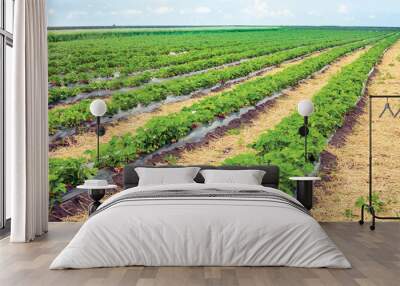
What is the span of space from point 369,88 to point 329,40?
909mm

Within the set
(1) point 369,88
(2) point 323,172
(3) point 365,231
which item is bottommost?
(3) point 365,231

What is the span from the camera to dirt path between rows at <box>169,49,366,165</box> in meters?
7.81

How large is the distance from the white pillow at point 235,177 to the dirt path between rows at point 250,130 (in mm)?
610

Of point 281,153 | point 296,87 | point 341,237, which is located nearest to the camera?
point 341,237

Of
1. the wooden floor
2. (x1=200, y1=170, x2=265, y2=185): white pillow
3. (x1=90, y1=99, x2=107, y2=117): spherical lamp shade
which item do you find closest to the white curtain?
the wooden floor

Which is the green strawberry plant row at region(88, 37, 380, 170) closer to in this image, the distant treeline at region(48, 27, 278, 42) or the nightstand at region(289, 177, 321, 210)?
the distant treeline at region(48, 27, 278, 42)

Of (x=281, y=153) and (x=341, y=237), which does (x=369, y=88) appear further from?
(x=341, y=237)

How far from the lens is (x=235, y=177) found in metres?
7.02

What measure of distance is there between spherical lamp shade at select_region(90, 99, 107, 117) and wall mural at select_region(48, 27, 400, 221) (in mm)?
359

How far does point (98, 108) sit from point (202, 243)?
11.2ft

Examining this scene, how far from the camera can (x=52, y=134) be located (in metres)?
7.87

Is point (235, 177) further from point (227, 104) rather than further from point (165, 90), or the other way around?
point (165, 90)

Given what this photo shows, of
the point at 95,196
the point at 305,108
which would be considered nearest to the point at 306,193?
the point at 305,108

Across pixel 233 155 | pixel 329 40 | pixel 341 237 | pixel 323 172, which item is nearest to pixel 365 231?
pixel 341 237
